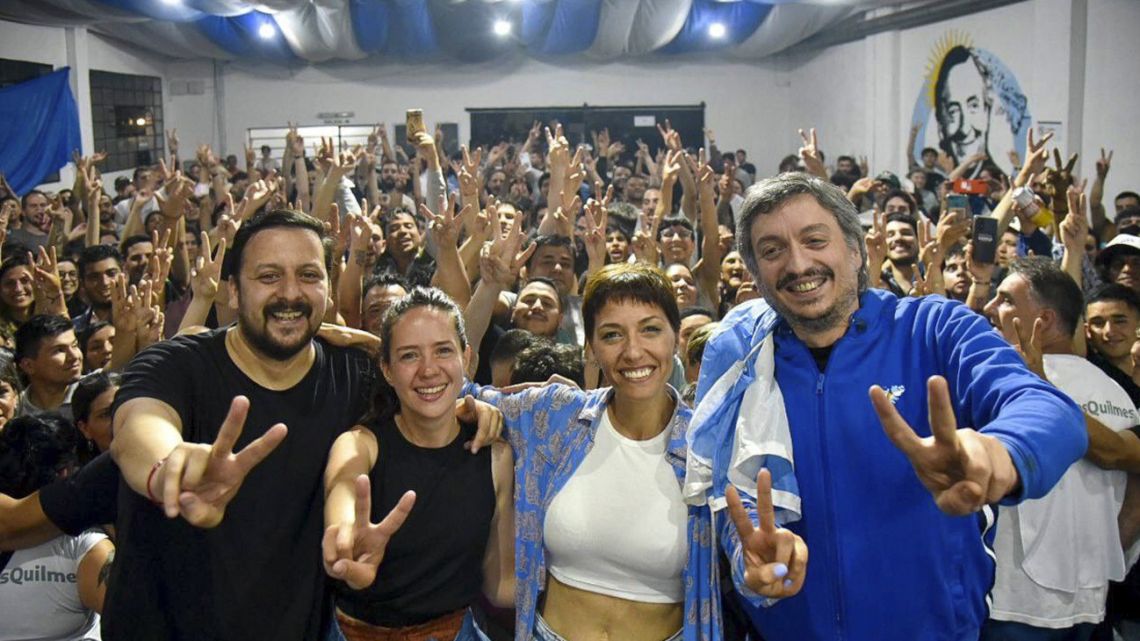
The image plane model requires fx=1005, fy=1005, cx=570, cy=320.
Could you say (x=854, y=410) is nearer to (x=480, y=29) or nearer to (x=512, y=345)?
(x=512, y=345)

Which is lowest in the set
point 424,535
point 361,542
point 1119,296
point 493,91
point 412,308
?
point 424,535

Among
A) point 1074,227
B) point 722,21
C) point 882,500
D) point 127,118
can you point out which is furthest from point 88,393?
point 127,118

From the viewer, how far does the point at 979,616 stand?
186cm

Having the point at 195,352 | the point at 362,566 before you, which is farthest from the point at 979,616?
the point at 195,352

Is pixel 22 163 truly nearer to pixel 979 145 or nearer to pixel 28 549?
pixel 28 549

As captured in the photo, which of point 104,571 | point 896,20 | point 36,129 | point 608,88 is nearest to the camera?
point 104,571

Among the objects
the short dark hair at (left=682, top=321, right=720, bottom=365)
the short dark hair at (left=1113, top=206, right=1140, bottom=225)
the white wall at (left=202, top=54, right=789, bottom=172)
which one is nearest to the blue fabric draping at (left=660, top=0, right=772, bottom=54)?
the white wall at (left=202, top=54, right=789, bottom=172)

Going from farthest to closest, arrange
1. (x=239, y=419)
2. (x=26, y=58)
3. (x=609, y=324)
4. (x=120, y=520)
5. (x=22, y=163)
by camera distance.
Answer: (x=26, y=58), (x=22, y=163), (x=609, y=324), (x=120, y=520), (x=239, y=419)

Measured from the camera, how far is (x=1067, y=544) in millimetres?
2555

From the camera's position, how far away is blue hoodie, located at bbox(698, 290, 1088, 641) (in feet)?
5.90

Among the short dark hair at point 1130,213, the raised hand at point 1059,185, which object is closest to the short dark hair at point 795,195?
the raised hand at point 1059,185

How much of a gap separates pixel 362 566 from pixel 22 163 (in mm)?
9103

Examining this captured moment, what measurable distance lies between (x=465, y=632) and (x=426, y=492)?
332 millimetres

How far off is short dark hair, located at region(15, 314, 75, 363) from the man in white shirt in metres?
3.11
